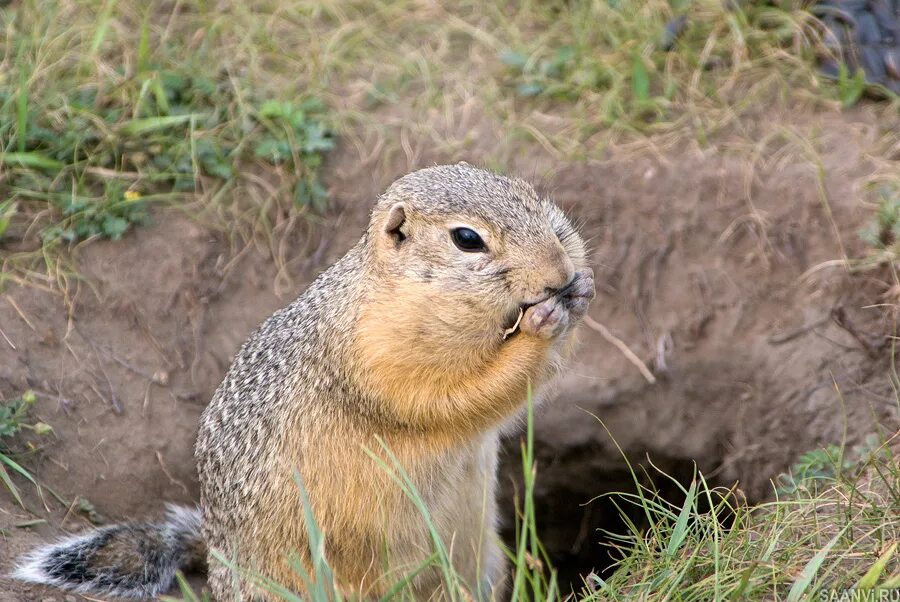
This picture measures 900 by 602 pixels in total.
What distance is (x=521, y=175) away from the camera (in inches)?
222

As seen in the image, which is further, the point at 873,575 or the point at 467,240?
the point at 467,240

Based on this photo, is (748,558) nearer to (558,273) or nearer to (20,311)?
(558,273)

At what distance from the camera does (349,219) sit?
570 cm

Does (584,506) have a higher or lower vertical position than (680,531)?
lower

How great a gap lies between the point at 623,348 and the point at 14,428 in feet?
10.1

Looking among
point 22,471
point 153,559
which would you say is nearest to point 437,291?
point 153,559

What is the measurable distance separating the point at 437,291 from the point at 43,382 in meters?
2.35

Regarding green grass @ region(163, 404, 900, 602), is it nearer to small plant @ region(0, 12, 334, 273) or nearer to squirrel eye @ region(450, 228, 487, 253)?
squirrel eye @ region(450, 228, 487, 253)

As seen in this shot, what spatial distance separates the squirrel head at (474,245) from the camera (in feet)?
11.1

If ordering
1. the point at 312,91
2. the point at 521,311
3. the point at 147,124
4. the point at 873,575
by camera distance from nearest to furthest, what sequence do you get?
the point at 873,575, the point at 521,311, the point at 147,124, the point at 312,91

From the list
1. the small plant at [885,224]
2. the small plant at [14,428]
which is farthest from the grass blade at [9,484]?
the small plant at [885,224]

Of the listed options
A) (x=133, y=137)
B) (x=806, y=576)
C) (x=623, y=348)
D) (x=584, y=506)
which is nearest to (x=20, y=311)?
(x=133, y=137)

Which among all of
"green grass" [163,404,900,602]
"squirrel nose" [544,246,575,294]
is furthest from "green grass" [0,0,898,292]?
"green grass" [163,404,900,602]

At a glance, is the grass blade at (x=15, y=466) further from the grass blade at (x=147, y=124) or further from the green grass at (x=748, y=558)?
the grass blade at (x=147, y=124)
